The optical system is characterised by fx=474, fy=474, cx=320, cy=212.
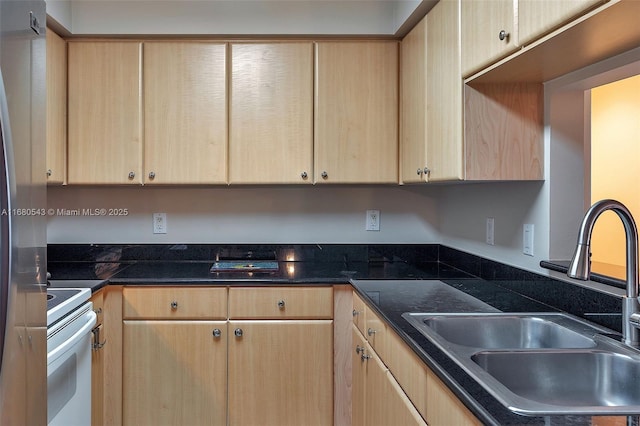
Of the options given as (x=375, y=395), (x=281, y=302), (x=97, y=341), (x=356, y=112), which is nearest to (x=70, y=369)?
(x=97, y=341)

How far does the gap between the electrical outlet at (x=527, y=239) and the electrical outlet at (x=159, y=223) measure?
1.94m

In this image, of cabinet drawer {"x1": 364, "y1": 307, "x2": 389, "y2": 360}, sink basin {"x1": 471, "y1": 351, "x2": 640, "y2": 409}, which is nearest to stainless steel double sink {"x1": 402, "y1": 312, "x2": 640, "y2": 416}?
sink basin {"x1": 471, "y1": 351, "x2": 640, "y2": 409}

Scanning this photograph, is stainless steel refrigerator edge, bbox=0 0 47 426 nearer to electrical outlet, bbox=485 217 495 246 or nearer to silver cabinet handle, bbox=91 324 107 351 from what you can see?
silver cabinet handle, bbox=91 324 107 351

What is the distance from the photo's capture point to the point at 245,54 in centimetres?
248

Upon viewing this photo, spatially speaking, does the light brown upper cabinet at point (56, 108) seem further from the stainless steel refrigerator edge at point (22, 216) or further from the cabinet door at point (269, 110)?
the stainless steel refrigerator edge at point (22, 216)

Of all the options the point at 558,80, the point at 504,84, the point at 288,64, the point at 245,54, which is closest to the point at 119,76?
the point at 245,54

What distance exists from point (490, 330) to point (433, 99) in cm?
101

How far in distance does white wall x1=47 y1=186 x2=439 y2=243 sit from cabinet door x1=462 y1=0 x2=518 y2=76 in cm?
126

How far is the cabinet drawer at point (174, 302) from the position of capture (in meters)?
2.20

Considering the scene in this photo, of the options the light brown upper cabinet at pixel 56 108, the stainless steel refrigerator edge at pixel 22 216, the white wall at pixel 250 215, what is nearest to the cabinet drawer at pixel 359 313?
the white wall at pixel 250 215

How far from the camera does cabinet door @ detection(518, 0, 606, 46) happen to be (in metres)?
1.08

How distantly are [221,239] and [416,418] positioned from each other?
1806mm

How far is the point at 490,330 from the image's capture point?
4.84ft

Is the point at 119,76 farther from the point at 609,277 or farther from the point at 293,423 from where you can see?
the point at 609,277
